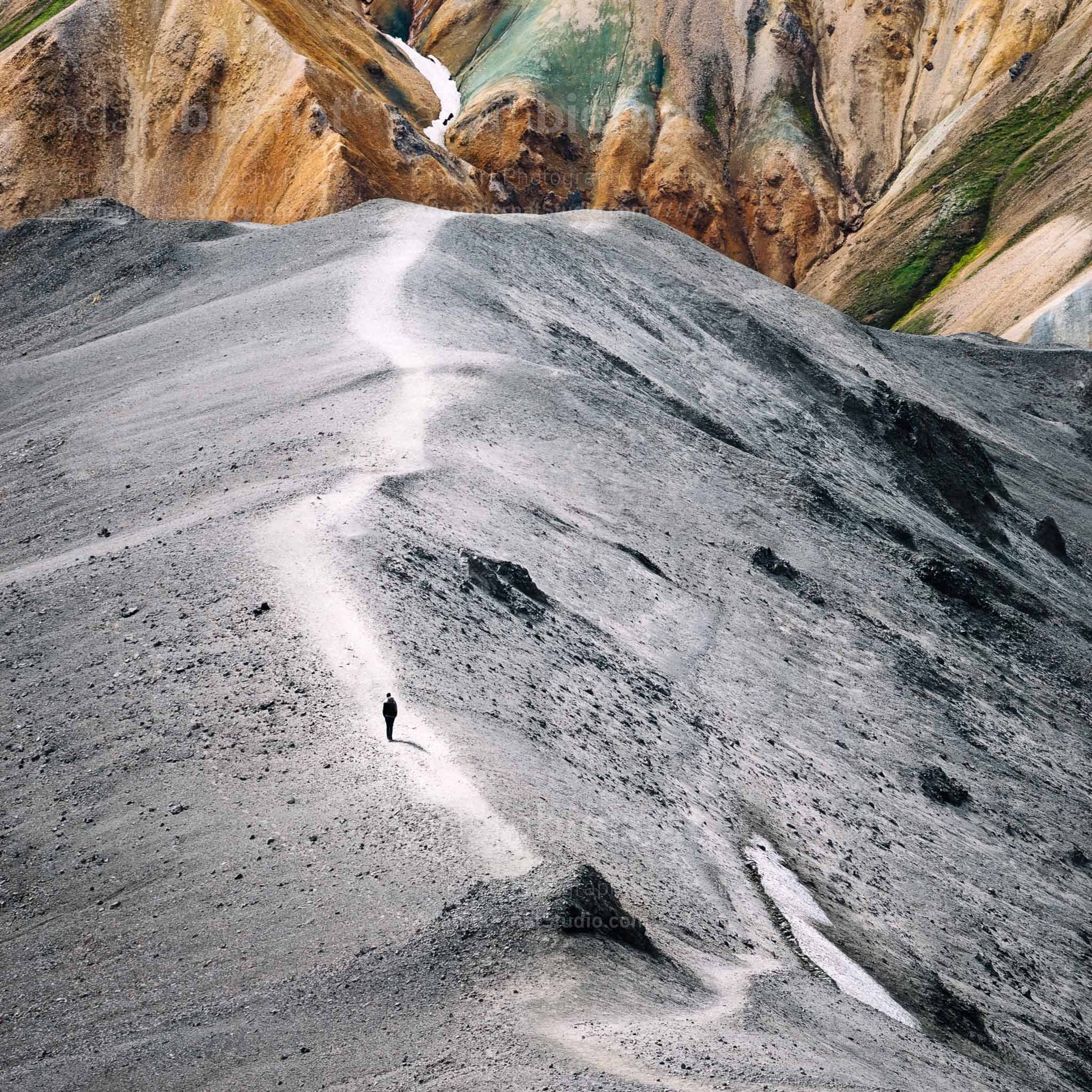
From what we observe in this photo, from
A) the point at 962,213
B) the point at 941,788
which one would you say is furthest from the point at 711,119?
the point at 941,788

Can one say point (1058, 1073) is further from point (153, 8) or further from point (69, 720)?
point (153, 8)

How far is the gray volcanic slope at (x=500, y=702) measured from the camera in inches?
444

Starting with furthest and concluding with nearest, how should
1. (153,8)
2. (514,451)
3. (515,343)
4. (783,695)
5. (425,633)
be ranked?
(153,8) < (515,343) < (514,451) < (783,695) < (425,633)

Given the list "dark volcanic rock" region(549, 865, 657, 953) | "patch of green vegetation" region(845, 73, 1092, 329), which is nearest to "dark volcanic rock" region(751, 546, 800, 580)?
"dark volcanic rock" region(549, 865, 657, 953)

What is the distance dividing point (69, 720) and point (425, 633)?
4958 mm

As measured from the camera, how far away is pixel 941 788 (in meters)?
22.4

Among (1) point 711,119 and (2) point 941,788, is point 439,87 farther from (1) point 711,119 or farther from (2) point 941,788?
(2) point 941,788

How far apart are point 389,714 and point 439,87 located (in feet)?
312

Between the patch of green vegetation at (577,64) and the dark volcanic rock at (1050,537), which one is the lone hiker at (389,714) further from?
the patch of green vegetation at (577,64)

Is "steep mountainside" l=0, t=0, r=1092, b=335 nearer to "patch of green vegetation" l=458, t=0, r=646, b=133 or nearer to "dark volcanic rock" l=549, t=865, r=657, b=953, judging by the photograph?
"patch of green vegetation" l=458, t=0, r=646, b=133

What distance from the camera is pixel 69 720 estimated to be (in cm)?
1515

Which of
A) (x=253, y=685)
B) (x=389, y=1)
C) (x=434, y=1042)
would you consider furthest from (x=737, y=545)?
(x=389, y=1)

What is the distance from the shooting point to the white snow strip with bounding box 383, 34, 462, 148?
9075 cm

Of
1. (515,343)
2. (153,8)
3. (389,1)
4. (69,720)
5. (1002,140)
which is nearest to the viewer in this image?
(69,720)
